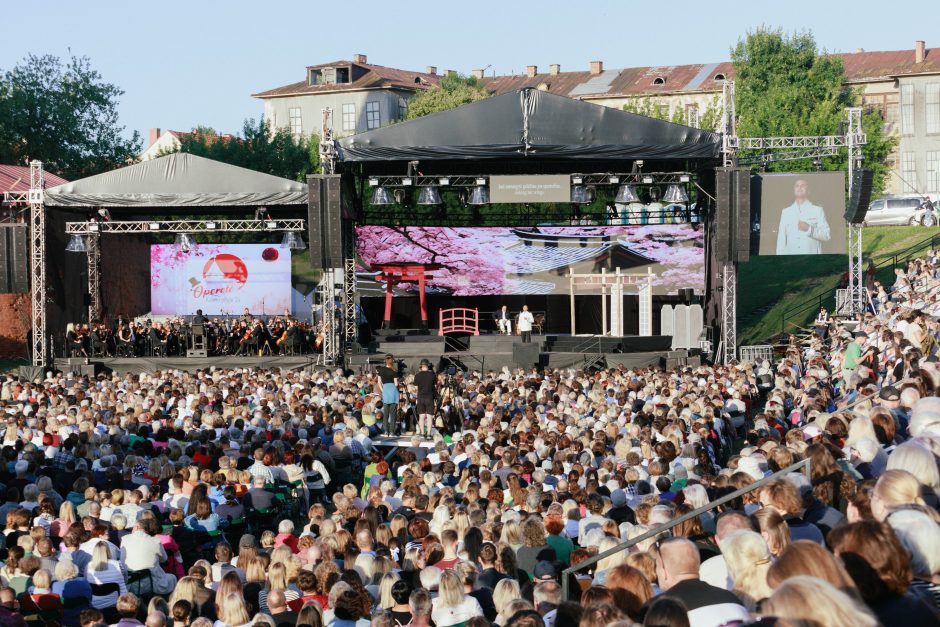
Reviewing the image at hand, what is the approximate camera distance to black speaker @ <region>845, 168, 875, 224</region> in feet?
82.7

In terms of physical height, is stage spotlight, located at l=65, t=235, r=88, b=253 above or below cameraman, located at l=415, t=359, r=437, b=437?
above

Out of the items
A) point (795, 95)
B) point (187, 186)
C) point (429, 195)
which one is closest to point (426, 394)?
point (429, 195)

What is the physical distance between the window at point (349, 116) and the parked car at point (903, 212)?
33.3m

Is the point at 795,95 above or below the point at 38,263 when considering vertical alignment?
above

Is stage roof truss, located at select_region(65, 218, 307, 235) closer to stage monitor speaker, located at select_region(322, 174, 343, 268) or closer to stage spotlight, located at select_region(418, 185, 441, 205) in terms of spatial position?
stage monitor speaker, located at select_region(322, 174, 343, 268)

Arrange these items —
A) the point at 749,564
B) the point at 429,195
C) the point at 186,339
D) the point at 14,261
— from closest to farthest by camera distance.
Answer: the point at 749,564
the point at 14,261
the point at 429,195
the point at 186,339

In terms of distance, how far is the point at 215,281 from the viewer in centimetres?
3106

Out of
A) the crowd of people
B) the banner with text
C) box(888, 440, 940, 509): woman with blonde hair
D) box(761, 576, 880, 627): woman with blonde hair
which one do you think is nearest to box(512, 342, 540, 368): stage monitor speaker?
the banner with text

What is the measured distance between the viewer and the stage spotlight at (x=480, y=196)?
1040 inches

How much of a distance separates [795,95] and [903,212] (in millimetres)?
11753

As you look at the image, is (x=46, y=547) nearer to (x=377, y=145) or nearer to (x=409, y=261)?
(x=377, y=145)

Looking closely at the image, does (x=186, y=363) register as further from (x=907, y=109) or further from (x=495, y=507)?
(x=907, y=109)

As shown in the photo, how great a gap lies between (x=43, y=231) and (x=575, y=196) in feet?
40.4

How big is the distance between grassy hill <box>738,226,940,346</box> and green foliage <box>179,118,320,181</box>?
68.8 ft
